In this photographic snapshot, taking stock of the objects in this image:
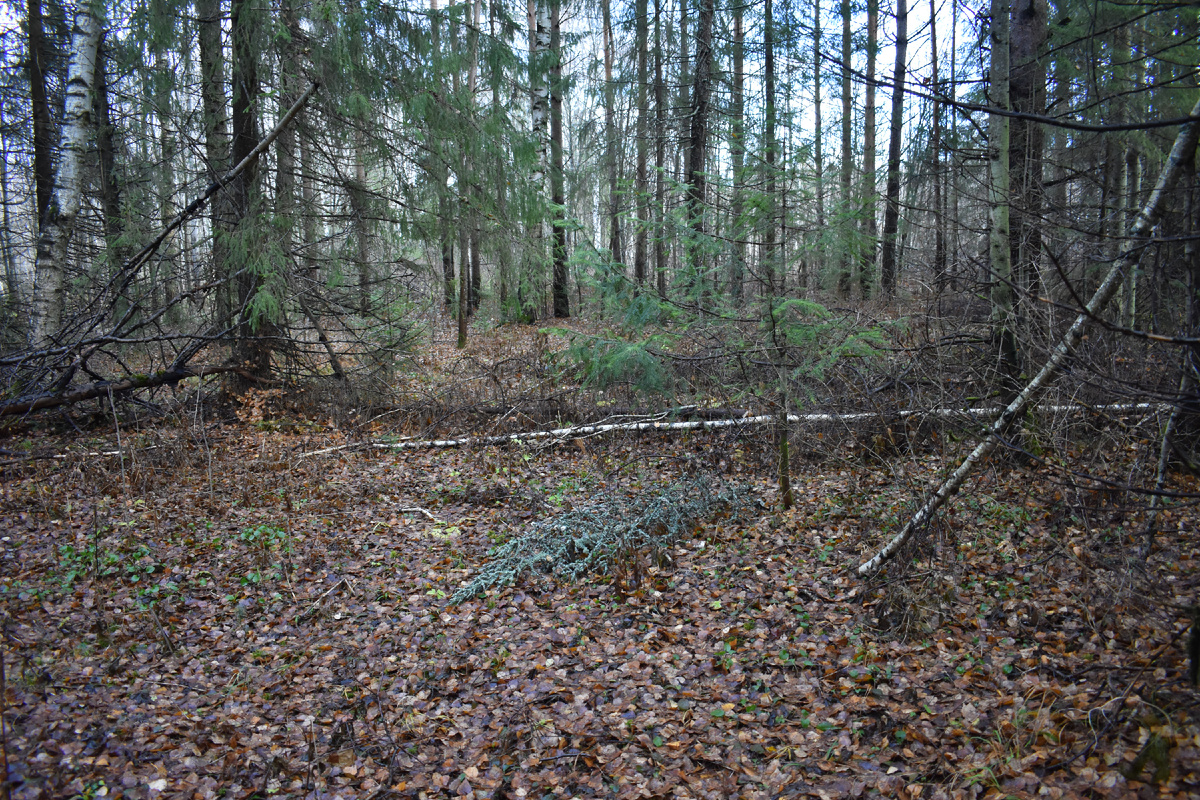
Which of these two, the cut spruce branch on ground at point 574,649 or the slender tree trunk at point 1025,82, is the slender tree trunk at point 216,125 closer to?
the cut spruce branch on ground at point 574,649

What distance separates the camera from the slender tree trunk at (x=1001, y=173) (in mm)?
5488

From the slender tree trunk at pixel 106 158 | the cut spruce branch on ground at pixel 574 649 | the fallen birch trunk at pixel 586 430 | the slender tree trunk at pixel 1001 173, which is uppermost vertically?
the slender tree trunk at pixel 106 158

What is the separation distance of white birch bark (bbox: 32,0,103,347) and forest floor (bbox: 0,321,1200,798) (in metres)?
2.57

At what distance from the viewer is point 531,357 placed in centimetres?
1103

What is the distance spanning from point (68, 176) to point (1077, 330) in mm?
11154

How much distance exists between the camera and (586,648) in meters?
4.63

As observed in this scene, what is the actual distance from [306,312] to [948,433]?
855cm

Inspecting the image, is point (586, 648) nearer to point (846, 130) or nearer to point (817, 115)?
point (846, 130)

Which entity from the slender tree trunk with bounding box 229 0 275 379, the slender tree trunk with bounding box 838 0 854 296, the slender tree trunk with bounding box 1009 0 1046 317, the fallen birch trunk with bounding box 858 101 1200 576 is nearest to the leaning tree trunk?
the slender tree trunk with bounding box 838 0 854 296

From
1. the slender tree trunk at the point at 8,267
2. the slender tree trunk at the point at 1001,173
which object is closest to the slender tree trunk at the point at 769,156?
the slender tree trunk at the point at 1001,173

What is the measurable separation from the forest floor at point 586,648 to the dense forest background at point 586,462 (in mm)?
32

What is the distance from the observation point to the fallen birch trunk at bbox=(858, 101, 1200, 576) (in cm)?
314

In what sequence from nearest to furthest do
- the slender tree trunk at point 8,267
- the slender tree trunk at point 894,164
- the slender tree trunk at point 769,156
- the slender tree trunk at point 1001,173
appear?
Result: the slender tree trunk at point 1001,173 → the slender tree trunk at point 769,156 → the slender tree trunk at point 8,267 → the slender tree trunk at point 894,164

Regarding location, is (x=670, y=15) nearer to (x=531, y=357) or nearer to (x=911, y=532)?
(x=531, y=357)
